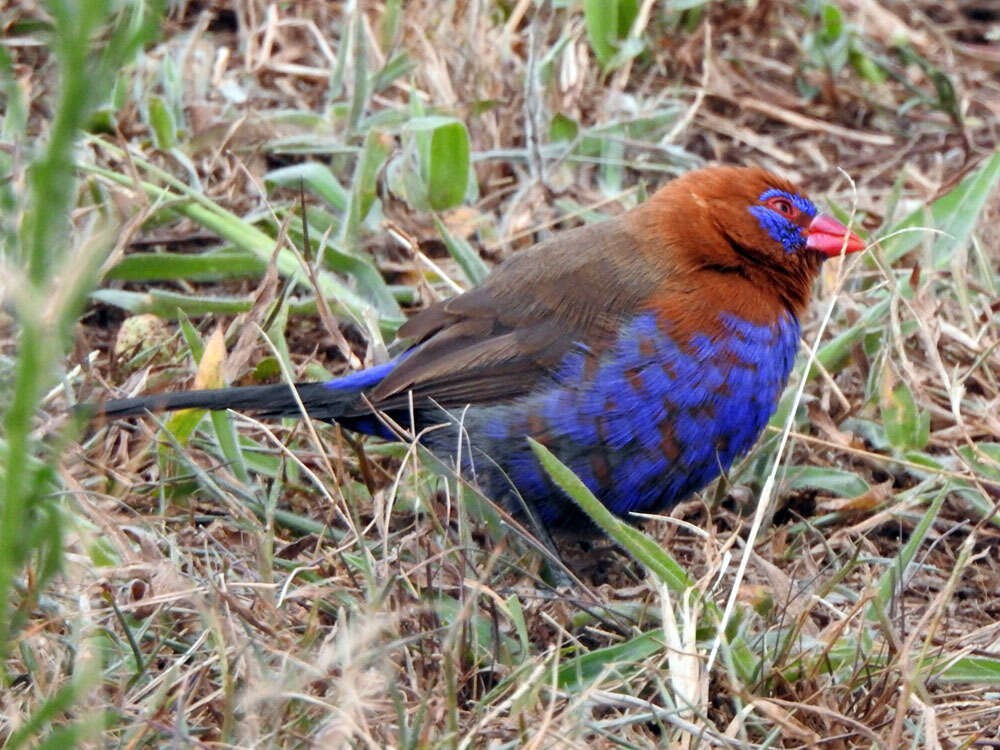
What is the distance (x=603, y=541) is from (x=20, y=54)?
8.43 feet

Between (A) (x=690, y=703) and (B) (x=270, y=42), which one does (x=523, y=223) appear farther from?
(A) (x=690, y=703)

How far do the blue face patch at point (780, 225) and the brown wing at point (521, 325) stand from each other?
34 centimetres

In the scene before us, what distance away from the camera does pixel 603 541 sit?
3.74 meters

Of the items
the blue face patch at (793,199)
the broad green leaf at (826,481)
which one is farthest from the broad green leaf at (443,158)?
the broad green leaf at (826,481)

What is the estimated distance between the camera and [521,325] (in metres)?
3.45

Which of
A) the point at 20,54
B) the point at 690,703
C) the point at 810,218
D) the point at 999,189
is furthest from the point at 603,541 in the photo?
the point at 20,54

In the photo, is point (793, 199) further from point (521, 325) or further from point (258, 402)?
point (258, 402)

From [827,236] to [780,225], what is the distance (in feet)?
0.44

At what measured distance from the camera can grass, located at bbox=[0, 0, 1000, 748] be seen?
240 centimetres

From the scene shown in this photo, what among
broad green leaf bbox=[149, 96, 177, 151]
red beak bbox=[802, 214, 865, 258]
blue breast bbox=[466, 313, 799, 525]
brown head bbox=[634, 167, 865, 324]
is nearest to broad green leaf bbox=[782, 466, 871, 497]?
blue breast bbox=[466, 313, 799, 525]

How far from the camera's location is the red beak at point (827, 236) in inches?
143

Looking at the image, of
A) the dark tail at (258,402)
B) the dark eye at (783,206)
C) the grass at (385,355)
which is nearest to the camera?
the grass at (385,355)

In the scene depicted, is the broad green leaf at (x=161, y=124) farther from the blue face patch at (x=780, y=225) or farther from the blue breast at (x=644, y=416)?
the blue face patch at (x=780, y=225)

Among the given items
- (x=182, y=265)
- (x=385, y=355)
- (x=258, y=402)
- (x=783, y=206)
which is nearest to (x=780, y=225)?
(x=783, y=206)
